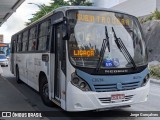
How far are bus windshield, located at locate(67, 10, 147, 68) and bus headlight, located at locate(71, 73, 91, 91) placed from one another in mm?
308

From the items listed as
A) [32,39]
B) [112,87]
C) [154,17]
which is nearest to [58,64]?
[112,87]

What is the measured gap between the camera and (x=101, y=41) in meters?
7.46

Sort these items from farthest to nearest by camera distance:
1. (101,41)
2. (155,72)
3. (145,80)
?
(155,72) < (145,80) < (101,41)

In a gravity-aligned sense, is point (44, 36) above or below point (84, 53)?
above

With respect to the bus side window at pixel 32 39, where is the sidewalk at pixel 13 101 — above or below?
below

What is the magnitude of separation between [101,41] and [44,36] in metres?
2.75

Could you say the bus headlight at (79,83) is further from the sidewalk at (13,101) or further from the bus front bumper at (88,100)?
the sidewalk at (13,101)

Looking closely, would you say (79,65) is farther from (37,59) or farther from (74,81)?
(37,59)

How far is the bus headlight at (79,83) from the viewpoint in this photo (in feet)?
23.2

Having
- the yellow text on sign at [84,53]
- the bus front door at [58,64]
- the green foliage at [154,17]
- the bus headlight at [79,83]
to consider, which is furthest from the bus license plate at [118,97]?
the green foliage at [154,17]

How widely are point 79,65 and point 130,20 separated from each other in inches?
78.8

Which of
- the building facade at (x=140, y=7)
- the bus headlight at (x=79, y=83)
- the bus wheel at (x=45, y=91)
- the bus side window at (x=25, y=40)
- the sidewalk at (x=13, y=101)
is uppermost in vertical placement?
the building facade at (x=140, y=7)

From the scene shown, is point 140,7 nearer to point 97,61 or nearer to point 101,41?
point 101,41

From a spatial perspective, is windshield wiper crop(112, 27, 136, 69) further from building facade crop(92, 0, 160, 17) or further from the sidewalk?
building facade crop(92, 0, 160, 17)
